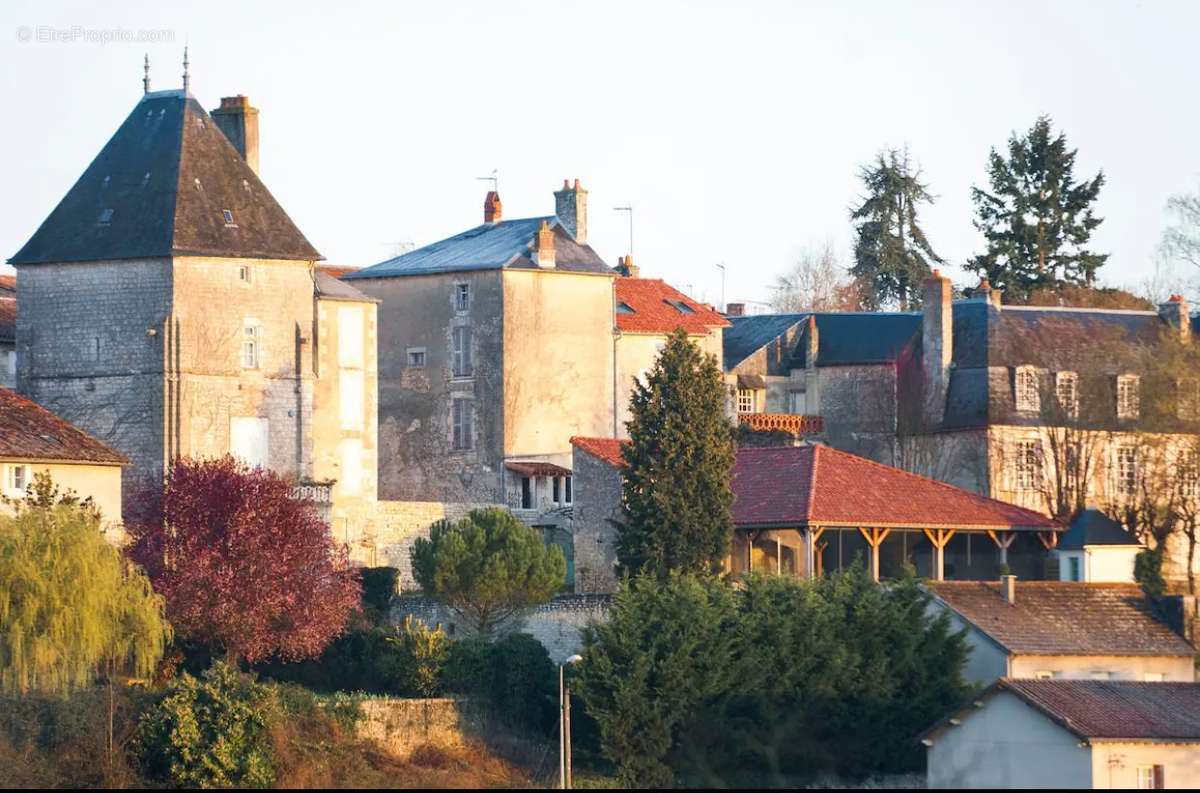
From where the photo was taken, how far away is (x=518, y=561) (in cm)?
5175

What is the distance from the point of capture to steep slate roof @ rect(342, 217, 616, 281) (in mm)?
64375

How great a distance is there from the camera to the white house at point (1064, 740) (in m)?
43.4

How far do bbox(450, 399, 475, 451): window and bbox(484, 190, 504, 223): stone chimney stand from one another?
21.9ft

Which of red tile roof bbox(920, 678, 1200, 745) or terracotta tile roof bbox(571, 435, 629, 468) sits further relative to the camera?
terracotta tile roof bbox(571, 435, 629, 468)

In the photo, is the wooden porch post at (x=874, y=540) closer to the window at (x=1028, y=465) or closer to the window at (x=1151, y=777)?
the window at (x=1028, y=465)

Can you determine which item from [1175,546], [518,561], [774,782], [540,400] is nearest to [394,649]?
[518,561]

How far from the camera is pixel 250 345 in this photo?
57906mm

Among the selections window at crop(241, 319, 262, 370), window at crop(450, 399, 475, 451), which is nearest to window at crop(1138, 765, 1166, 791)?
window at crop(241, 319, 262, 370)

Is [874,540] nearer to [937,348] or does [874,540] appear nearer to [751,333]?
[937,348]

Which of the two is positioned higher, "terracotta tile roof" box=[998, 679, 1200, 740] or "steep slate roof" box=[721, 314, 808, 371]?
"steep slate roof" box=[721, 314, 808, 371]

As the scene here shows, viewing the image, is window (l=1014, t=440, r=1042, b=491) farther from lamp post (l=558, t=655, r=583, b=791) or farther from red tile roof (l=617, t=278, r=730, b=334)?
lamp post (l=558, t=655, r=583, b=791)

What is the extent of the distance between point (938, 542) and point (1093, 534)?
3.04m

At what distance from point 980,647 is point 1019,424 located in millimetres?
14232

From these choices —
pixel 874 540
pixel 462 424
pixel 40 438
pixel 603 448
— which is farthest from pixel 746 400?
pixel 40 438
